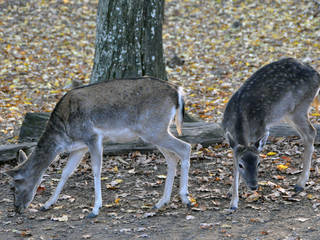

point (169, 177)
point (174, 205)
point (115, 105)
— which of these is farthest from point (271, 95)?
point (115, 105)

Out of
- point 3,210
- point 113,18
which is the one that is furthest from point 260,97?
point 3,210

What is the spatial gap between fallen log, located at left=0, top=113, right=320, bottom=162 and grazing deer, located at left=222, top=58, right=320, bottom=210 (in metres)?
1.06

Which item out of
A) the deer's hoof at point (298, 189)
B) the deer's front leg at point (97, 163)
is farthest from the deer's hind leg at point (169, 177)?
the deer's hoof at point (298, 189)

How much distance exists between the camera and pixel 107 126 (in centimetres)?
618

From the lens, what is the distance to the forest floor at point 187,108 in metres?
5.54

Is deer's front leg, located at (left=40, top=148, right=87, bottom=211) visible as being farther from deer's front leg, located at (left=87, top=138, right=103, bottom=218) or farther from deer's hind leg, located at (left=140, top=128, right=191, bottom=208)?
deer's hind leg, located at (left=140, top=128, right=191, bottom=208)

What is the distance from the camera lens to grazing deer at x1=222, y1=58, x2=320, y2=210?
233 inches

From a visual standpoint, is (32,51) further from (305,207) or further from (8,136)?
(305,207)

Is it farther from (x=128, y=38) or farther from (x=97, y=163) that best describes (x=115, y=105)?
(x=128, y=38)

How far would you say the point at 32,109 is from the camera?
1025cm

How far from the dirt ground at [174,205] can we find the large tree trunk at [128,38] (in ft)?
4.76

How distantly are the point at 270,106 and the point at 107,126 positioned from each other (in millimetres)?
2099

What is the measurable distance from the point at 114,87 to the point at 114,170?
1510mm

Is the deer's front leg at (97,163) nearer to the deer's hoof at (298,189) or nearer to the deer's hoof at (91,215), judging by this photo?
the deer's hoof at (91,215)
